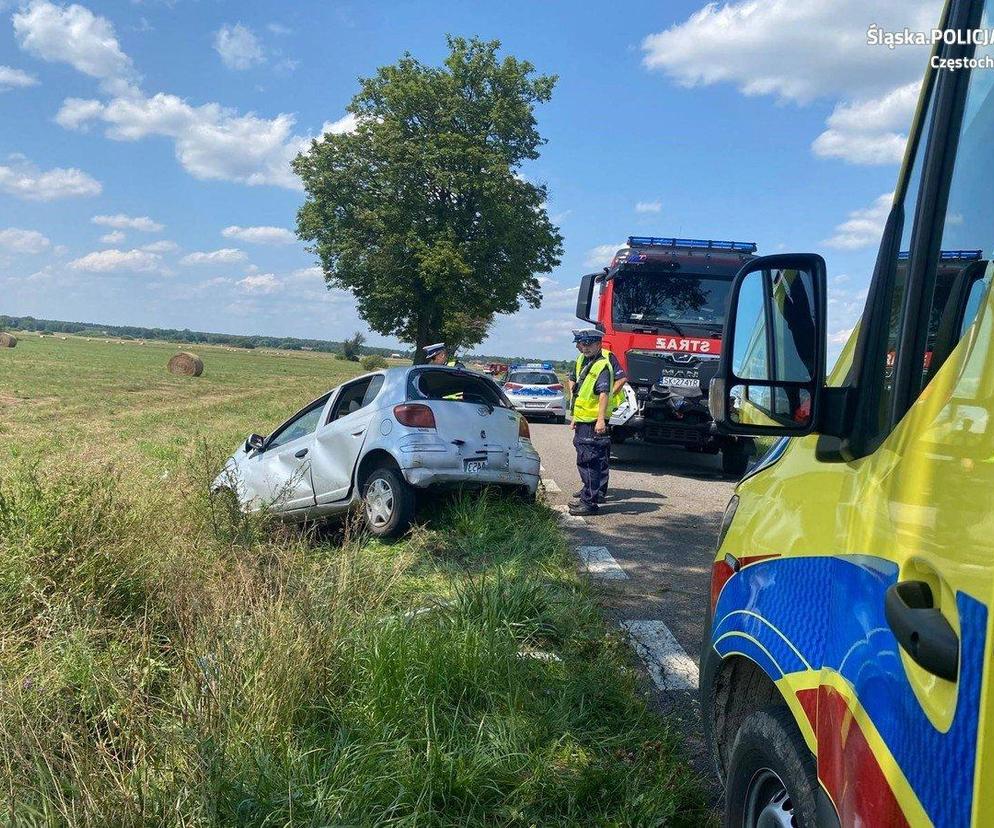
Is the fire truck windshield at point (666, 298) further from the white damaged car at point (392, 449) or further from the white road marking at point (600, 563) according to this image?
the white road marking at point (600, 563)

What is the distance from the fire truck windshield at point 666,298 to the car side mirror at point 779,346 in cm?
1012

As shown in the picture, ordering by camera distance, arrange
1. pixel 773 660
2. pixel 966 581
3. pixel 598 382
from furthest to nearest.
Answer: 1. pixel 598 382
2. pixel 773 660
3. pixel 966 581

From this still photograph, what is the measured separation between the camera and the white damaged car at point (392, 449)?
24.6ft

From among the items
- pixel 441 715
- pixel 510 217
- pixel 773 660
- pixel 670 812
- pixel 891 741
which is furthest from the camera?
pixel 510 217

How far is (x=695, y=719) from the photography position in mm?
3904

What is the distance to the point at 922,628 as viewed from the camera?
1.36 meters

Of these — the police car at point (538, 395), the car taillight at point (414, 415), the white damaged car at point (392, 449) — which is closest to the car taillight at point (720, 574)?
the white damaged car at point (392, 449)

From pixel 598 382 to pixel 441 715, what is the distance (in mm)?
5833

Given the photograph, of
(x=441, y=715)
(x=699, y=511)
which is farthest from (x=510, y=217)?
(x=441, y=715)

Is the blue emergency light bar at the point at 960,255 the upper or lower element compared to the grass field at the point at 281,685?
upper

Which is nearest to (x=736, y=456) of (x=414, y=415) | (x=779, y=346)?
(x=414, y=415)

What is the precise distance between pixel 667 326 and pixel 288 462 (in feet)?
19.7

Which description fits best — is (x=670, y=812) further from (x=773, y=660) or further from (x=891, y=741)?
(x=891, y=741)

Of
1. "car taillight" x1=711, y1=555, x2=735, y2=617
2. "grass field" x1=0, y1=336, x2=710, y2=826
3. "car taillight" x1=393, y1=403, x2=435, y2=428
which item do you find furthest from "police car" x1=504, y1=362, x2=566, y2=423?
"car taillight" x1=711, y1=555, x2=735, y2=617
